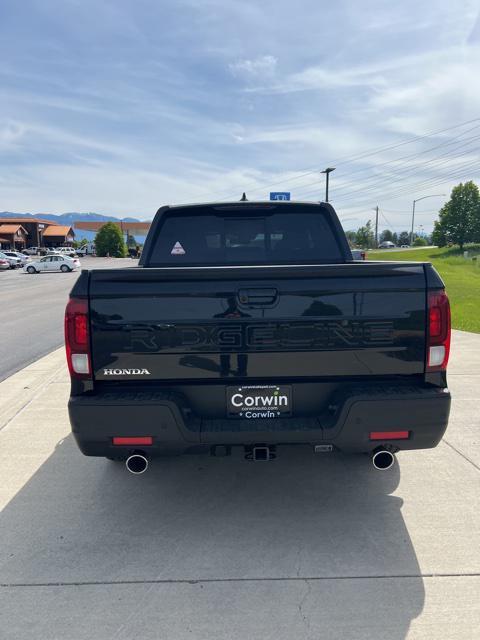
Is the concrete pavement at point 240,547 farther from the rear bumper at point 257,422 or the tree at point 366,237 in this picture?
the tree at point 366,237

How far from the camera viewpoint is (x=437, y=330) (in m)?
2.81

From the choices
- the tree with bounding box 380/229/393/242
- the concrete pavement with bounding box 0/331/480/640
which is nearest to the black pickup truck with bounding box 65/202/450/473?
the concrete pavement with bounding box 0/331/480/640

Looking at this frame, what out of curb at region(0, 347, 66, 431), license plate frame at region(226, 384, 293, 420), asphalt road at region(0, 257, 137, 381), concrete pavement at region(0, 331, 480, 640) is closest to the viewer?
concrete pavement at region(0, 331, 480, 640)

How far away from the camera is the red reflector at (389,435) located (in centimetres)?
281

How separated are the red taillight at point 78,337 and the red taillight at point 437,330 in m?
1.99

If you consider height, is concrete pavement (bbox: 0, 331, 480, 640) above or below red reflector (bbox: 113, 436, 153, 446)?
below

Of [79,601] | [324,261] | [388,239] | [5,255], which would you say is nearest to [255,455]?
[79,601]

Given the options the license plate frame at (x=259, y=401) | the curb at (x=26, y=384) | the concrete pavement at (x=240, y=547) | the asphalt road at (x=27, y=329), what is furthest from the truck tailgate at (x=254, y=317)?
the asphalt road at (x=27, y=329)

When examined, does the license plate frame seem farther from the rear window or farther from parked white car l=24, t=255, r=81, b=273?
parked white car l=24, t=255, r=81, b=273

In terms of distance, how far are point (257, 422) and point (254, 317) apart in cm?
63

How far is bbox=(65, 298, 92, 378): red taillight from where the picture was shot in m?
2.77

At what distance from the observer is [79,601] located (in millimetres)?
2535

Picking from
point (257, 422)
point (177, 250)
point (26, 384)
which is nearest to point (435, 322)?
point (257, 422)

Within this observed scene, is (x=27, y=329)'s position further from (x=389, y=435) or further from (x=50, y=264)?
(x=50, y=264)
